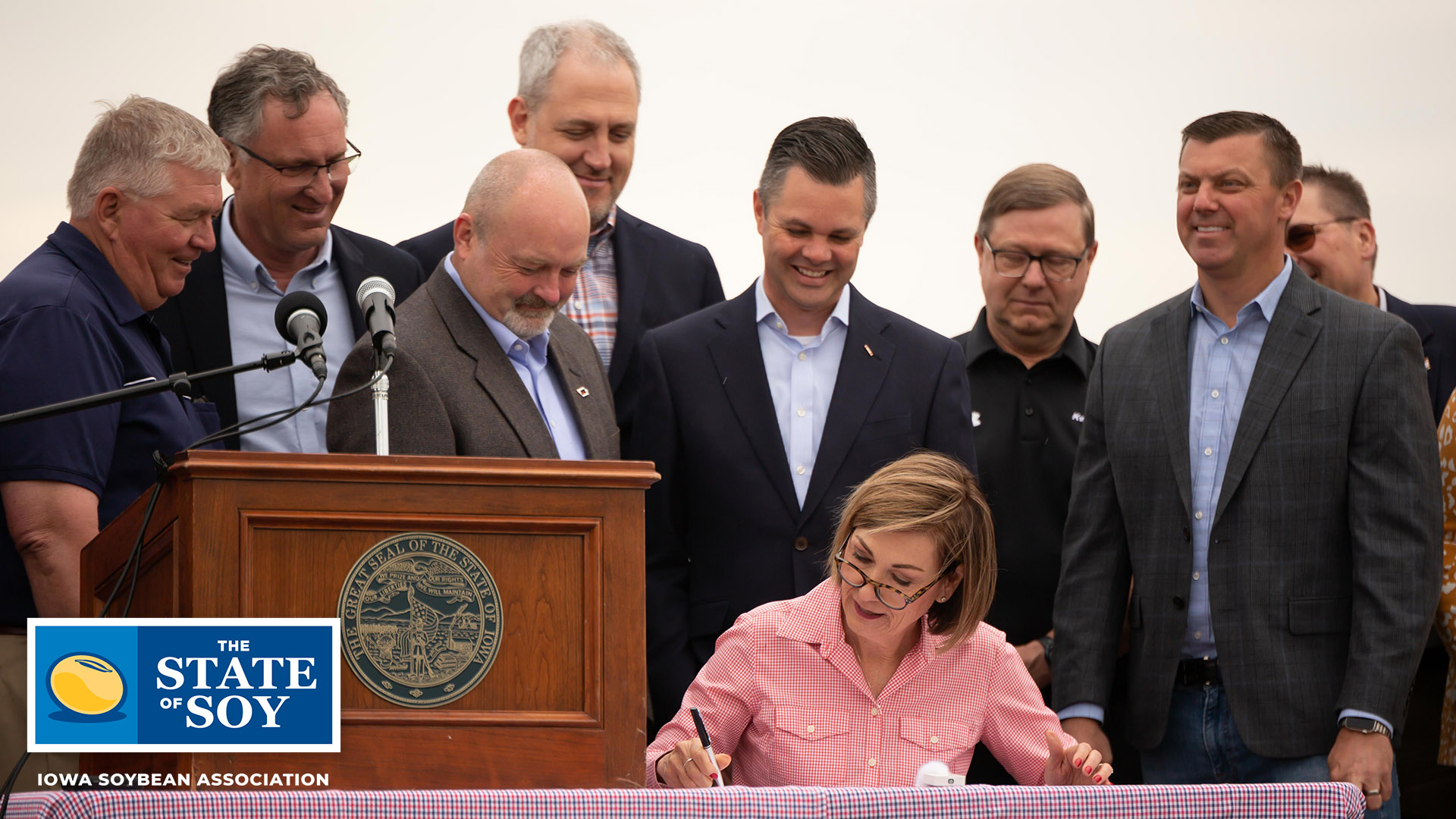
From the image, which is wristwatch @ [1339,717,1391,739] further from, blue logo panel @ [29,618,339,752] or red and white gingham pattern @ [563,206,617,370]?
blue logo panel @ [29,618,339,752]

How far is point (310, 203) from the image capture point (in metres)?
3.19

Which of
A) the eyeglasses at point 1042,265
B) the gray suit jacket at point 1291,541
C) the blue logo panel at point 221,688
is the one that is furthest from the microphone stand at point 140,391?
the eyeglasses at point 1042,265

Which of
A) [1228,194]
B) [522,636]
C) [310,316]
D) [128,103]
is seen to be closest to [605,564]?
[522,636]

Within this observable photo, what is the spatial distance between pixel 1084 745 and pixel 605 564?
2.86 feet

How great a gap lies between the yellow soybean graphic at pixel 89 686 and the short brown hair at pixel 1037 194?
8.04 feet

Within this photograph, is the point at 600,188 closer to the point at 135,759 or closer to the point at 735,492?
the point at 735,492

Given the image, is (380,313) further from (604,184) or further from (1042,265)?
(1042,265)

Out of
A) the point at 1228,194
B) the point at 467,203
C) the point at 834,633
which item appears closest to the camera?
the point at 834,633

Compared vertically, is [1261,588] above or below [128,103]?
below

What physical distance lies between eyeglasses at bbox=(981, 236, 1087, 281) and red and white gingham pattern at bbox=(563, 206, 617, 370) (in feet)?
3.04

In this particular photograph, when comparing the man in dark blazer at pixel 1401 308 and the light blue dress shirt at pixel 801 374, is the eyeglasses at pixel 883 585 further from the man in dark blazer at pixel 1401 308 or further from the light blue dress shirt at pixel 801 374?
the man in dark blazer at pixel 1401 308

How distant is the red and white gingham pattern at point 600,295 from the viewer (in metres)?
3.52

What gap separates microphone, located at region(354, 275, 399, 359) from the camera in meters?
2.07

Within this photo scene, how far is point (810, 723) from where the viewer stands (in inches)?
98.7
